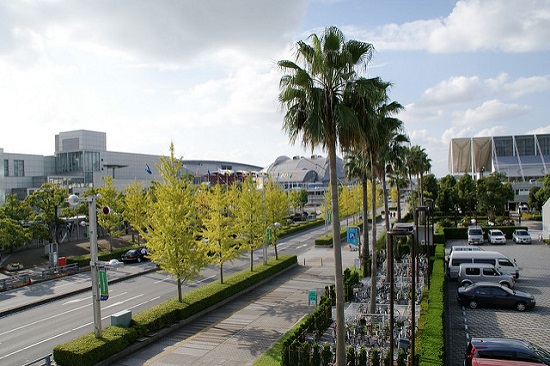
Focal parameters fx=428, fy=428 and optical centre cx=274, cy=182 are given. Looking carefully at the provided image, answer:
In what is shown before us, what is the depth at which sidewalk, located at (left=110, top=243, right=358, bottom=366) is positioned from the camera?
17.2m

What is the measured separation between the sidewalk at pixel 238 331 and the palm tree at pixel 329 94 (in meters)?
6.03

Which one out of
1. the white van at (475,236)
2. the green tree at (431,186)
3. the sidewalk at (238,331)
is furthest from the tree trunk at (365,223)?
the green tree at (431,186)

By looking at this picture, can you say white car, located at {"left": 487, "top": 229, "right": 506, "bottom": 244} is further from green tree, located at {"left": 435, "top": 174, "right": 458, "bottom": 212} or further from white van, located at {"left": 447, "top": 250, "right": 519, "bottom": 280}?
green tree, located at {"left": 435, "top": 174, "right": 458, "bottom": 212}

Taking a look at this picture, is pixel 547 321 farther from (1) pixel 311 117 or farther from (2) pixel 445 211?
(2) pixel 445 211

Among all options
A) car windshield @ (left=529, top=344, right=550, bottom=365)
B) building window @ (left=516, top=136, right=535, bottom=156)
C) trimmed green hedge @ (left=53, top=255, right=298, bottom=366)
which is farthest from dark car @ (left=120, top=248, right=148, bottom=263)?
building window @ (left=516, top=136, right=535, bottom=156)

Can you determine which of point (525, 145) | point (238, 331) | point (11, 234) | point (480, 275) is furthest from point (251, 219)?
point (525, 145)

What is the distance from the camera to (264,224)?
33.7 m

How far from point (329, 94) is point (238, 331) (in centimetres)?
1255

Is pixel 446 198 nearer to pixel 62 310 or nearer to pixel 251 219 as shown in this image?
pixel 251 219

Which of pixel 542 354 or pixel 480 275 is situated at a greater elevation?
pixel 480 275

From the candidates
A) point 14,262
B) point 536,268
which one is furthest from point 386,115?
point 14,262

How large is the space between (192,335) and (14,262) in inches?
1129

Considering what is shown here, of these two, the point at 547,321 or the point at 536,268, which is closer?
the point at 547,321

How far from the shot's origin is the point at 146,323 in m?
19.3
